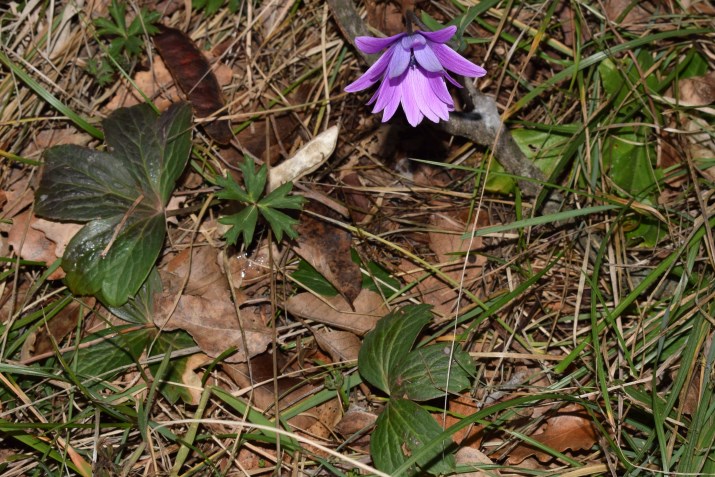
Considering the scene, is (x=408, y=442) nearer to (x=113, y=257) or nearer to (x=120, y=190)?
(x=113, y=257)

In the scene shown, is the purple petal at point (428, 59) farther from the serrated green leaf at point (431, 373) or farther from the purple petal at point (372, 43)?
the serrated green leaf at point (431, 373)

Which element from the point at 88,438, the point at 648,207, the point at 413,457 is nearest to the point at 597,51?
the point at 648,207

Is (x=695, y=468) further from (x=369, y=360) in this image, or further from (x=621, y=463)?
(x=369, y=360)

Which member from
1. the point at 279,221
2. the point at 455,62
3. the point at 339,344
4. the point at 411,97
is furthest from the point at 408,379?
the point at 455,62

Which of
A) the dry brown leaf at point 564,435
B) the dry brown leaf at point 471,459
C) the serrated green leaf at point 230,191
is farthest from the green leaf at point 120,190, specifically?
the dry brown leaf at point 564,435

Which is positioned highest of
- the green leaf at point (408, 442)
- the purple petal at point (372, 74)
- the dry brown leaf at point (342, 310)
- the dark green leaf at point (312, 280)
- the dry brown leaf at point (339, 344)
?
the purple petal at point (372, 74)
